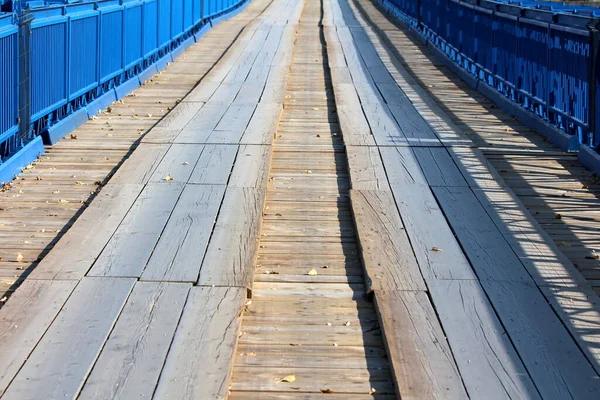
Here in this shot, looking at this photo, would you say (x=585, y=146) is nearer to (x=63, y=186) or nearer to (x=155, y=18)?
(x=63, y=186)

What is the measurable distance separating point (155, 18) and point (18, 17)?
9535 mm

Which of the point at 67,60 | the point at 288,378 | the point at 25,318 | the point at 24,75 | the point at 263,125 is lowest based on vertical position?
the point at 288,378

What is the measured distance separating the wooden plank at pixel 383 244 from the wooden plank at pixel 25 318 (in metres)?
1.93

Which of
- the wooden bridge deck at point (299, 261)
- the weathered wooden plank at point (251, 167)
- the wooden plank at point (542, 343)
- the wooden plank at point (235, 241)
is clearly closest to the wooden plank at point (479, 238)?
the wooden bridge deck at point (299, 261)

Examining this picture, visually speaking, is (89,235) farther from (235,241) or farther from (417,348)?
(417,348)

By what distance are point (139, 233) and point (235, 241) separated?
0.73 m

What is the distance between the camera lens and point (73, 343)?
16.9ft

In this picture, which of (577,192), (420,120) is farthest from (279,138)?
(577,192)

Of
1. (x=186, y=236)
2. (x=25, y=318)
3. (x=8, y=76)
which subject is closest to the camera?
(x=25, y=318)

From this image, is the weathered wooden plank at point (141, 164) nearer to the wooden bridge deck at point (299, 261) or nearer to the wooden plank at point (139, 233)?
the wooden bridge deck at point (299, 261)

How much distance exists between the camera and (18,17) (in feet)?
30.9

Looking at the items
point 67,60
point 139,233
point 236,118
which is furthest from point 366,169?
point 67,60

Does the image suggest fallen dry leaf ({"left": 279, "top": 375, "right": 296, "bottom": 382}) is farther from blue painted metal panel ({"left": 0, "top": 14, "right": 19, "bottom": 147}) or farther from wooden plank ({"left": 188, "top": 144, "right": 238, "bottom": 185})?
blue painted metal panel ({"left": 0, "top": 14, "right": 19, "bottom": 147})

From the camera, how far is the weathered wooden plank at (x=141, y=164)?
8.89 meters
